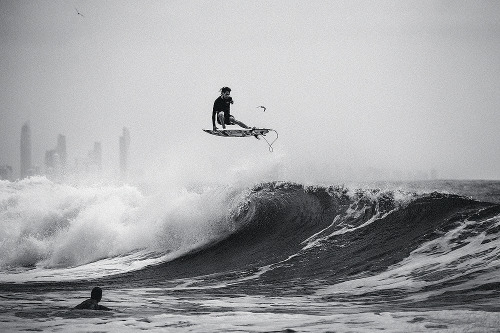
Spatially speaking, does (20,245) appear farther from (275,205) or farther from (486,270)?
(486,270)

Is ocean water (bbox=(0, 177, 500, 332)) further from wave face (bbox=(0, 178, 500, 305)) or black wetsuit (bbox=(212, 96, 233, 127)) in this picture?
black wetsuit (bbox=(212, 96, 233, 127))

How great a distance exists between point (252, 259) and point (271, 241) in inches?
73.3

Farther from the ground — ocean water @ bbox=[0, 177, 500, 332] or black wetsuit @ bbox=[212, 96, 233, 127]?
black wetsuit @ bbox=[212, 96, 233, 127]

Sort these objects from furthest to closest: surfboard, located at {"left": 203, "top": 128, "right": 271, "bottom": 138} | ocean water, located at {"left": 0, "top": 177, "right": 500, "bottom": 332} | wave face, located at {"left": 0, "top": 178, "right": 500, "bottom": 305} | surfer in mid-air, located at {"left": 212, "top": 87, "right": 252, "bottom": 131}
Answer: wave face, located at {"left": 0, "top": 178, "right": 500, "bottom": 305} < surfboard, located at {"left": 203, "top": 128, "right": 271, "bottom": 138} < surfer in mid-air, located at {"left": 212, "top": 87, "right": 252, "bottom": 131} < ocean water, located at {"left": 0, "top": 177, "right": 500, "bottom": 332}

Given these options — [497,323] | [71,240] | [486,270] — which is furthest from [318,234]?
[497,323]

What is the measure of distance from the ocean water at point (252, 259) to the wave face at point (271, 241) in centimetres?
6

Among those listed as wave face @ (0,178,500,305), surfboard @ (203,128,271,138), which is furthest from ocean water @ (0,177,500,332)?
surfboard @ (203,128,271,138)

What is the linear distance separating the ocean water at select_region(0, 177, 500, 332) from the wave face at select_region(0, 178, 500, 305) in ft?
0.19

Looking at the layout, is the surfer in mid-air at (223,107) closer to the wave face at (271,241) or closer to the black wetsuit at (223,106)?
the black wetsuit at (223,106)

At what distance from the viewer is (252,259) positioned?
62.8ft

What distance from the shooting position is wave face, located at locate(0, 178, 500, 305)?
1502 cm

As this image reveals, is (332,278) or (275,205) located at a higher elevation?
(275,205)

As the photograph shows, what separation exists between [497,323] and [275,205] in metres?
15.0

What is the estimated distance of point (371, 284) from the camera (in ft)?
48.2
